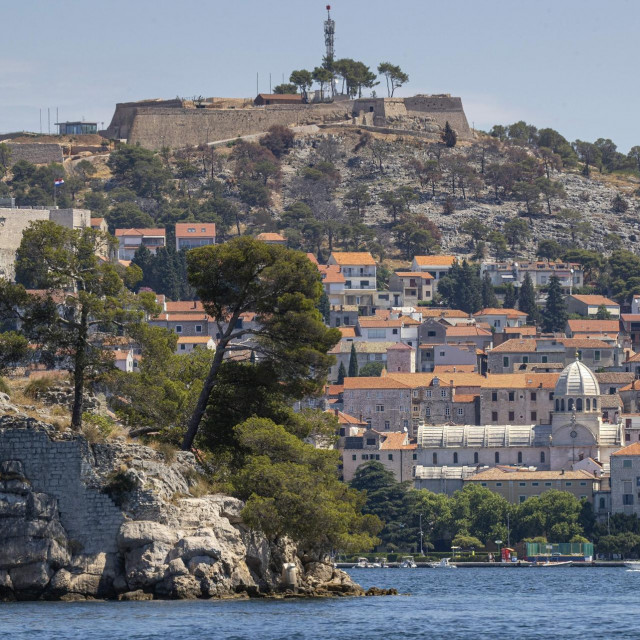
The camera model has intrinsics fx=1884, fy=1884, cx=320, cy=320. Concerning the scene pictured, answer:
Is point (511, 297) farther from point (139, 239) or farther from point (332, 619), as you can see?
point (332, 619)

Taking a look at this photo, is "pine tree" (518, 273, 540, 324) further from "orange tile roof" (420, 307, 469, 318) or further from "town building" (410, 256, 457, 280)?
"town building" (410, 256, 457, 280)

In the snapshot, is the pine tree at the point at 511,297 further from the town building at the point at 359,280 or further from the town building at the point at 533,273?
the town building at the point at 359,280

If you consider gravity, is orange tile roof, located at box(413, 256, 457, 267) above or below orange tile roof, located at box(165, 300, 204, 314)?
above

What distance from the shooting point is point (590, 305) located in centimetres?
15762

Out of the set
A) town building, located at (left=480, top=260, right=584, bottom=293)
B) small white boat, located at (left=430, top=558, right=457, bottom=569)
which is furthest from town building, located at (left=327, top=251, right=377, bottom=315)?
small white boat, located at (left=430, top=558, right=457, bottom=569)

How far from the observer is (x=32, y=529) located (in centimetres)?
→ 3938

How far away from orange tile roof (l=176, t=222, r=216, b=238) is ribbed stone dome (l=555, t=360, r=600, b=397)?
50.3 metres

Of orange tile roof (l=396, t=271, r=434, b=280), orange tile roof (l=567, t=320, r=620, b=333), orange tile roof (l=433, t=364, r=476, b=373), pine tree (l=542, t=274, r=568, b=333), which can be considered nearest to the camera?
orange tile roof (l=433, t=364, r=476, b=373)

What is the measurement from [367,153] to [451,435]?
2784 inches

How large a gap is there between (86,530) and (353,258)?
118550 mm

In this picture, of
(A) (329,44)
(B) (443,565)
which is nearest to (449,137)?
(A) (329,44)

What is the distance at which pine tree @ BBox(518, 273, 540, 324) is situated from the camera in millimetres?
153500

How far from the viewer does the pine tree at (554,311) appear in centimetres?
15212

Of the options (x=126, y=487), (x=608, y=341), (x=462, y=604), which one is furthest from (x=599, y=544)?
(x=126, y=487)
